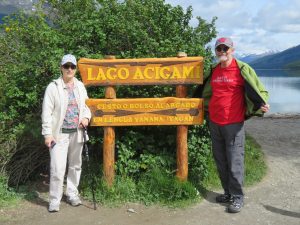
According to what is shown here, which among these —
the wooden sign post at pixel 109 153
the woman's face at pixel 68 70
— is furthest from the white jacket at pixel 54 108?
the wooden sign post at pixel 109 153

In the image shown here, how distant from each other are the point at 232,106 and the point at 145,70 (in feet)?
4.10

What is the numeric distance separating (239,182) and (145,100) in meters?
1.63

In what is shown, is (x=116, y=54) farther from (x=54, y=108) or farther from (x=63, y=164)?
(x=63, y=164)

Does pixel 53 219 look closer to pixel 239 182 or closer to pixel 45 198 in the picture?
pixel 45 198

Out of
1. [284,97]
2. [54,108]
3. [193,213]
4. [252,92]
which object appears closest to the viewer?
[252,92]

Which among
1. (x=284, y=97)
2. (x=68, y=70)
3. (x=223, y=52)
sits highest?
(x=223, y=52)

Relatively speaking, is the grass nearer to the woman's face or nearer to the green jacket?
the green jacket

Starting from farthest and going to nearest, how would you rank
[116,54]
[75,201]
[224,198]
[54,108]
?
[116,54], [224,198], [75,201], [54,108]

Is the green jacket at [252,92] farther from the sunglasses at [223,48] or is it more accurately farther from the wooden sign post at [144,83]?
the wooden sign post at [144,83]

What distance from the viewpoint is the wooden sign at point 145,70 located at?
17.5ft

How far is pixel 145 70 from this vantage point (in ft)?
17.5

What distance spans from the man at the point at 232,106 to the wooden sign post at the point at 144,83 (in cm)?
28

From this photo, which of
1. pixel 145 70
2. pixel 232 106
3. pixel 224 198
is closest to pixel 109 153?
pixel 145 70

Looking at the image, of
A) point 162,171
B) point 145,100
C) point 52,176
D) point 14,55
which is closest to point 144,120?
point 145,100
